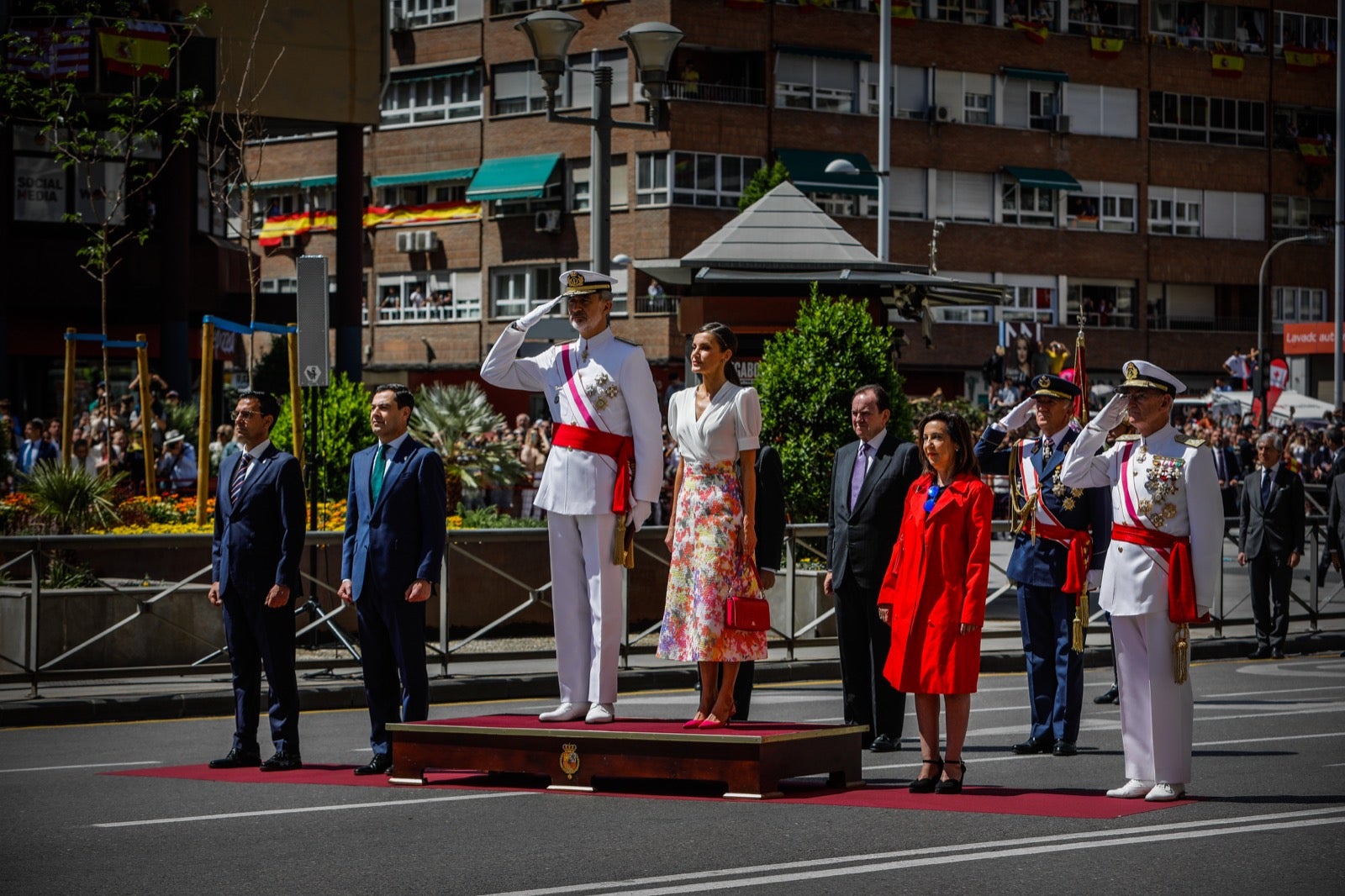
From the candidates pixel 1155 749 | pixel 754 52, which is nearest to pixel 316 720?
pixel 1155 749

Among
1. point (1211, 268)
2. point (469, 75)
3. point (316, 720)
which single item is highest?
point (469, 75)

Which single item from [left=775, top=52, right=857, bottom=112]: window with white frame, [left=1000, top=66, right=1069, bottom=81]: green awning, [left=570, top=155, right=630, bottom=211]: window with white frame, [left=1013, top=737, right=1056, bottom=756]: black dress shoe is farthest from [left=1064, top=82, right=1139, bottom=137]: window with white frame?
[left=1013, top=737, right=1056, bottom=756]: black dress shoe

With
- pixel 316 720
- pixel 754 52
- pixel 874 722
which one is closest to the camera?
pixel 874 722

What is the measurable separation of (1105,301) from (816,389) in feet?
151

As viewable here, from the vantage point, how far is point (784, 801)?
9672mm

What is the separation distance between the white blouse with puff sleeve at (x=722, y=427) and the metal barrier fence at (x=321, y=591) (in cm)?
387

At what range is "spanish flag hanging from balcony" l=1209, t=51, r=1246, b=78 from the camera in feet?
214

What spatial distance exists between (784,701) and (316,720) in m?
3.46

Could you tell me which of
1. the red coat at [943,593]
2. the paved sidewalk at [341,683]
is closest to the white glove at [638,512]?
the red coat at [943,593]

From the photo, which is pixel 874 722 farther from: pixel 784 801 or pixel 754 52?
pixel 754 52

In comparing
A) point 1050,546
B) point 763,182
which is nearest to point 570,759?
point 1050,546

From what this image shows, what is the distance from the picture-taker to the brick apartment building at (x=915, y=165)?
5644cm

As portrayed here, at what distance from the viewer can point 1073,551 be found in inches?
454

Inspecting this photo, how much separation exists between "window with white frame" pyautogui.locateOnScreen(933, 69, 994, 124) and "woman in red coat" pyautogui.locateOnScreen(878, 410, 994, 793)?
5162 cm
